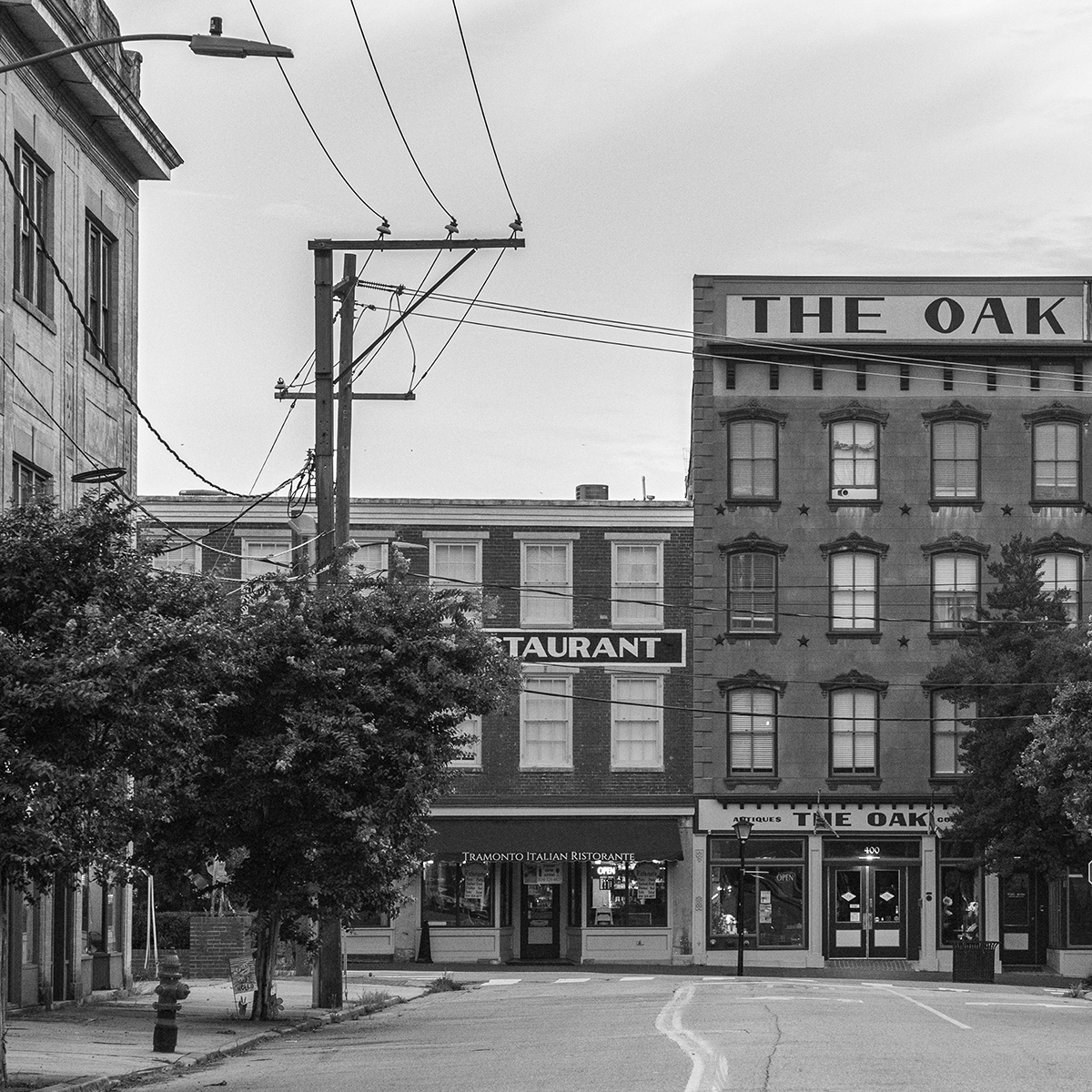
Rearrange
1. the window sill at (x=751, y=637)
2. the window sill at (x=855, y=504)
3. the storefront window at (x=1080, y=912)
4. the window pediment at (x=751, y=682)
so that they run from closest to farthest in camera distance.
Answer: the storefront window at (x=1080, y=912), the window pediment at (x=751, y=682), the window sill at (x=751, y=637), the window sill at (x=855, y=504)

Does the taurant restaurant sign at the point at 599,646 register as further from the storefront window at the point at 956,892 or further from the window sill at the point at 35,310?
the window sill at the point at 35,310

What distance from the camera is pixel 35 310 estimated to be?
75.3ft

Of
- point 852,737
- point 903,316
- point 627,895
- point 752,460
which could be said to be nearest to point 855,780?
point 852,737

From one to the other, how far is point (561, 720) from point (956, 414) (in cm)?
1257

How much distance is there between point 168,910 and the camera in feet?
141

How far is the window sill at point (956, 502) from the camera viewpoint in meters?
45.2

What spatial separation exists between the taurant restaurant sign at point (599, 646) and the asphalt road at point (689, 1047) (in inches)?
618

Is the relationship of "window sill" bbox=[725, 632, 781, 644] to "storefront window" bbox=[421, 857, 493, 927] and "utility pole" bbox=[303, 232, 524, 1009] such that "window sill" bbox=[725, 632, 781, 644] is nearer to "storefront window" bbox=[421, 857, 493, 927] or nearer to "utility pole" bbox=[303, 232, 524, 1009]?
"storefront window" bbox=[421, 857, 493, 927]

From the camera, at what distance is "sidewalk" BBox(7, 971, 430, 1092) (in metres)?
16.3

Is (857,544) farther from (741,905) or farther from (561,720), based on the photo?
(741,905)

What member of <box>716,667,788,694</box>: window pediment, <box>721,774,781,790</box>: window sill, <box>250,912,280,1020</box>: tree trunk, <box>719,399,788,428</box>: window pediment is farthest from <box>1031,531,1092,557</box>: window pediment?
<box>250,912,280,1020</box>: tree trunk

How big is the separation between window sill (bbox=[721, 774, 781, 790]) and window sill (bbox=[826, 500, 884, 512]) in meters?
6.92

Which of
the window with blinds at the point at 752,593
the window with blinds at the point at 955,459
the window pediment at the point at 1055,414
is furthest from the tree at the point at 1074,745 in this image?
the window pediment at the point at 1055,414

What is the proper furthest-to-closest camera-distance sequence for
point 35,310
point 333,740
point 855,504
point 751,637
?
point 855,504
point 751,637
point 35,310
point 333,740
